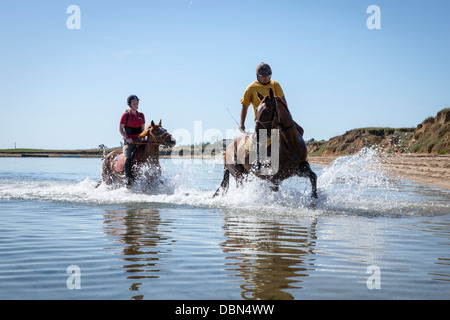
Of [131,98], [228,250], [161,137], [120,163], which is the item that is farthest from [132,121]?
[228,250]

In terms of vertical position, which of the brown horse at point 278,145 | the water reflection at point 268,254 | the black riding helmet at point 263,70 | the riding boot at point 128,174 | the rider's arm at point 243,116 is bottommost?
the water reflection at point 268,254

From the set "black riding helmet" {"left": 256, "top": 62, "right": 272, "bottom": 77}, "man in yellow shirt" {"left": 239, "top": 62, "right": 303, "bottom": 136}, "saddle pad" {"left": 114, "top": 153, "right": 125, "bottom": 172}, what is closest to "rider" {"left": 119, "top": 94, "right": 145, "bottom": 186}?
"saddle pad" {"left": 114, "top": 153, "right": 125, "bottom": 172}

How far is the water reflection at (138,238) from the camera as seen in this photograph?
420cm

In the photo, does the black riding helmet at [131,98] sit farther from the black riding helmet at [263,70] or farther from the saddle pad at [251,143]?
the black riding helmet at [263,70]

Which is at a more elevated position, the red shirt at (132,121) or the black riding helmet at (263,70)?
the black riding helmet at (263,70)

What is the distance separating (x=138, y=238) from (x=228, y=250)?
4.53 ft

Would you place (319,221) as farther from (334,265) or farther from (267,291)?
(267,291)

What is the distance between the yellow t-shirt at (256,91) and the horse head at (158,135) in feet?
9.95

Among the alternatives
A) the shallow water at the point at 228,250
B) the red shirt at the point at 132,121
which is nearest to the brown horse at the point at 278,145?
the shallow water at the point at 228,250

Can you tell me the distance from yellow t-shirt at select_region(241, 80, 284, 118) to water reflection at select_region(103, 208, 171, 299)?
3.28m

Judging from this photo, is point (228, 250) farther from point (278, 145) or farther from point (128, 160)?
point (128, 160)

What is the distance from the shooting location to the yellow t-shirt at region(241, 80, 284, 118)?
33.2ft

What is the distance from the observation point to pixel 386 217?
8.25m
